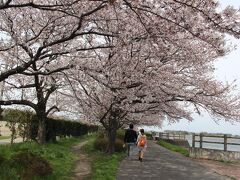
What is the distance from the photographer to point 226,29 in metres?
8.98

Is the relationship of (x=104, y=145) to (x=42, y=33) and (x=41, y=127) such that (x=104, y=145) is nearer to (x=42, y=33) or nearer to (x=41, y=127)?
(x=41, y=127)

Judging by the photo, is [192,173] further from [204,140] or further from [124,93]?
[204,140]

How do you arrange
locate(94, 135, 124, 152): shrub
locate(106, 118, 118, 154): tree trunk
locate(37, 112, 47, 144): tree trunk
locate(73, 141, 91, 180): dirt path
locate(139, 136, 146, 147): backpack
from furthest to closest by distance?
locate(94, 135, 124, 152): shrub < locate(37, 112, 47, 144): tree trunk < locate(106, 118, 118, 154): tree trunk < locate(139, 136, 146, 147): backpack < locate(73, 141, 91, 180): dirt path

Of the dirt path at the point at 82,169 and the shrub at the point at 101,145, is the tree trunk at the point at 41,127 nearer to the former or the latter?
the shrub at the point at 101,145

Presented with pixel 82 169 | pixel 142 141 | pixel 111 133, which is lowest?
pixel 82 169

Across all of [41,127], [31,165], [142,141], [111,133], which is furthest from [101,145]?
[31,165]

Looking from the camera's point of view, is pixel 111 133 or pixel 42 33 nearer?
pixel 42 33

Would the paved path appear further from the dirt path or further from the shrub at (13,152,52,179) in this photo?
the shrub at (13,152,52,179)

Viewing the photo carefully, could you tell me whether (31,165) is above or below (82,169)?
above

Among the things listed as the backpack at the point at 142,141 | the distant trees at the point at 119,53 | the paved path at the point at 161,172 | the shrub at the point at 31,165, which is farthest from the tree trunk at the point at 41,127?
the shrub at the point at 31,165

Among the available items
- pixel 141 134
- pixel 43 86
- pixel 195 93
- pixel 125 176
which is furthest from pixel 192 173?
pixel 43 86

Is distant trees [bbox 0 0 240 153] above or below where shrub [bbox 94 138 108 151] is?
above

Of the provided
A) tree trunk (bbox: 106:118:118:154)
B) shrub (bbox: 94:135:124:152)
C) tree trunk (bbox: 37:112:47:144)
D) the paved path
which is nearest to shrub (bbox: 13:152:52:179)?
the paved path

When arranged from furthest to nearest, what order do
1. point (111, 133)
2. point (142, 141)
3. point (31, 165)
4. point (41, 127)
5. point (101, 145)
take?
point (101, 145) < point (41, 127) < point (111, 133) < point (142, 141) < point (31, 165)
